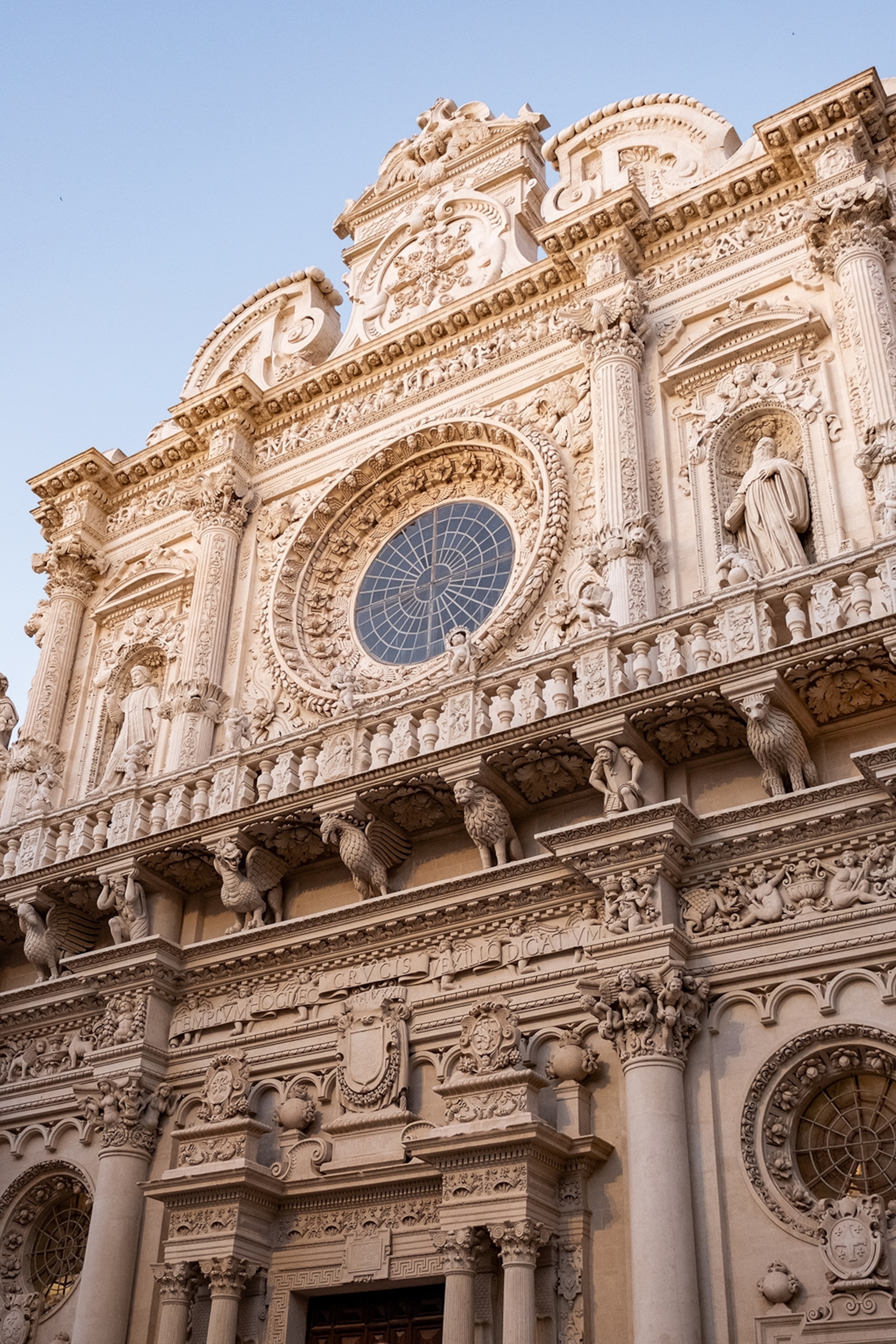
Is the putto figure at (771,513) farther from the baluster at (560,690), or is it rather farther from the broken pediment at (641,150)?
the broken pediment at (641,150)

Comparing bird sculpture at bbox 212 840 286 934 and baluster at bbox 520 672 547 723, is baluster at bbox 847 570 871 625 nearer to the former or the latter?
baluster at bbox 520 672 547 723

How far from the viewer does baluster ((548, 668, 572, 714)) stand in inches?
482

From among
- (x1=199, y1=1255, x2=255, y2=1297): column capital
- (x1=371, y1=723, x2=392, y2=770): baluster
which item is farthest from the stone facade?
(x1=371, y1=723, x2=392, y2=770): baluster

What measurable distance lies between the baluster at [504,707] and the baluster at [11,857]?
5.92 meters

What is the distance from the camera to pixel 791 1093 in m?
10.3

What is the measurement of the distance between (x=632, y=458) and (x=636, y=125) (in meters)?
5.94

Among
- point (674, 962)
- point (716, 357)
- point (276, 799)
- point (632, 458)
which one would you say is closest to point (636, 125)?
point (716, 357)

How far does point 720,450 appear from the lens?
14625 mm

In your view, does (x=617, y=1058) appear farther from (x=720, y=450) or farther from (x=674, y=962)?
(x=720, y=450)

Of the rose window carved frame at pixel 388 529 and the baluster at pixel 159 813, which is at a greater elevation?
the rose window carved frame at pixel 388 529

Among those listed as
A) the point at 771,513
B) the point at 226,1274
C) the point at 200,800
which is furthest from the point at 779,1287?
the point at 200,800

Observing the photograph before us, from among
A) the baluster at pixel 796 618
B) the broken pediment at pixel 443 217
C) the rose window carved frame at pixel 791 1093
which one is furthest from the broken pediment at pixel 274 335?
the rose window carved frame at pixel 791 1093

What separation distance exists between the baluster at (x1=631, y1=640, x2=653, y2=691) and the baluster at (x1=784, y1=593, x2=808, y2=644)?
117cm

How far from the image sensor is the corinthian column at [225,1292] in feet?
37.1
